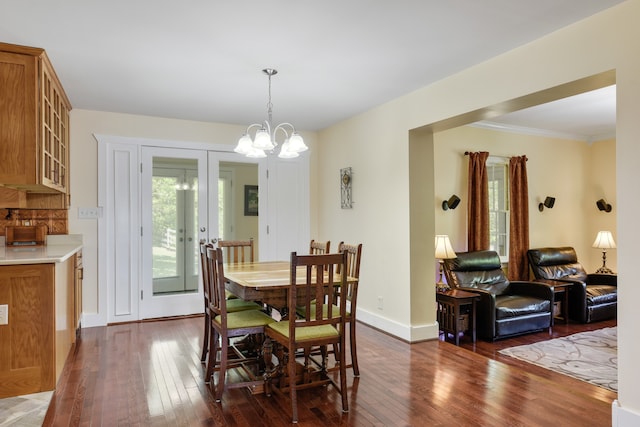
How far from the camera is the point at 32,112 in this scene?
3.11 meters

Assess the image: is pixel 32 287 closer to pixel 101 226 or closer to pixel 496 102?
pixel 101 226

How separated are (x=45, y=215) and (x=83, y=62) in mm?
1970

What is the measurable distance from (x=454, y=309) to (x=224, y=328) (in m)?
2.67

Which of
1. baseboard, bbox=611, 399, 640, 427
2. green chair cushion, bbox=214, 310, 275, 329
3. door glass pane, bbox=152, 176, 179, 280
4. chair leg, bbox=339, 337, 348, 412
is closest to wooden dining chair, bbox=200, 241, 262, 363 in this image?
green chair cushion, bbox=214, 310, 275, 329

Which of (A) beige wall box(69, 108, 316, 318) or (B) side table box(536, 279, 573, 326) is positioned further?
(B) side table box(536, 279, 573, 326)

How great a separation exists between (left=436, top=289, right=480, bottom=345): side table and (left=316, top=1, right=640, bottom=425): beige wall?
335mm

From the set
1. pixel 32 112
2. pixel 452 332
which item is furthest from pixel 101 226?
pixel 452 332

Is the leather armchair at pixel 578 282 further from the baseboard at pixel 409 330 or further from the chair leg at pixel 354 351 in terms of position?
the chair leg at pixel 354 351

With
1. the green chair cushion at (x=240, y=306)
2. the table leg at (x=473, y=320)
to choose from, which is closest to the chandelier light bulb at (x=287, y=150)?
the green chair cushion at (x=240, y=306)

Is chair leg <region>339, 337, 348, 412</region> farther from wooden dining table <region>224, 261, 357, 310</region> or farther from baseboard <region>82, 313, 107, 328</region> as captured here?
baseboard <region>82, 313, 107, 328</region>

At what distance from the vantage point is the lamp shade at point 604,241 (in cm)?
605

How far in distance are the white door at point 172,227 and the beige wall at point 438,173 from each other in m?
1.72

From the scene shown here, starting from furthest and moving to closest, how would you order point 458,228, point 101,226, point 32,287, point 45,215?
point 458,228
point 101,226
point 45,215
point 32,287

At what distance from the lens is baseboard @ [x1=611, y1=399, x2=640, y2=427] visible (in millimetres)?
2230
